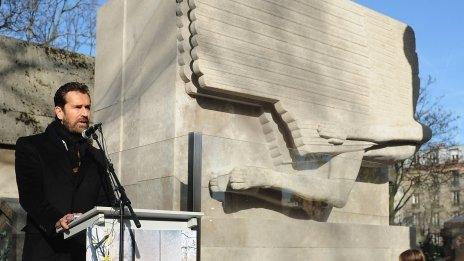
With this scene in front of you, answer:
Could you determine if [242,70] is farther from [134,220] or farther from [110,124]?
[134,220]

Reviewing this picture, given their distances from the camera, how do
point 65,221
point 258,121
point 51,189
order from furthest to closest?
point 258,121, point 51,189, point 65,221

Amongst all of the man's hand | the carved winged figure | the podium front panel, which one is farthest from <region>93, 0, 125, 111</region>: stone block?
the man's hand

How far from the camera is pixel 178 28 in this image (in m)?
6.27

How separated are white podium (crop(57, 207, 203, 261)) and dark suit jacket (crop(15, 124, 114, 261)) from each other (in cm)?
13

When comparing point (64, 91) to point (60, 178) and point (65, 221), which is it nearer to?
point (60, 178)

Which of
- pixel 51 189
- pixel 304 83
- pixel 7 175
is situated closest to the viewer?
pixel 51 189

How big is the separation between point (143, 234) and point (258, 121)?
3.55 m

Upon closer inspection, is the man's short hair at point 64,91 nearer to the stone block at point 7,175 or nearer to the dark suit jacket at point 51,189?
the dark suit jacket at point 51,189

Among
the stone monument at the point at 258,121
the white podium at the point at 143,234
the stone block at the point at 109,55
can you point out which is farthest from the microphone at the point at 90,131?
the stone block at the point at 109,55

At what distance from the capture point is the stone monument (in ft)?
19.4

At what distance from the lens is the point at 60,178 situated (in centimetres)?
323

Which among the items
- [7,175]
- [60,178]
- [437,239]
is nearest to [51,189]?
[60,178]

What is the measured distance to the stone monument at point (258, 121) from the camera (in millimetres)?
5906

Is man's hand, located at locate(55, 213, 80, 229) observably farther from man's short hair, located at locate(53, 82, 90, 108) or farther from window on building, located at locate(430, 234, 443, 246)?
window on building, located at locate(430, 234, 443, 246)
